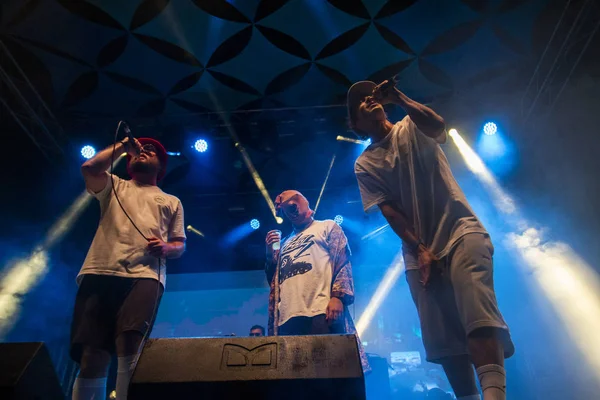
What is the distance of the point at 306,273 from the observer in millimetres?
2420

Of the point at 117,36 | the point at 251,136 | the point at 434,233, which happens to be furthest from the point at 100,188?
the point at 251,136

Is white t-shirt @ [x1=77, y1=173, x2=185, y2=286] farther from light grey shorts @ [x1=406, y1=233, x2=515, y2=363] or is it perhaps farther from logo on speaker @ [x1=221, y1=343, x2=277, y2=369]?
light grey shorts @ [x1=406, y1=233, x2=515, y2=363]

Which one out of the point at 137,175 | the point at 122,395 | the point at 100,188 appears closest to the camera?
the point at 122,395

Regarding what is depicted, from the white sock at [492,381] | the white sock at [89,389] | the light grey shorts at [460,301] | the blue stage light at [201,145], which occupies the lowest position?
the white sock at [492,381]

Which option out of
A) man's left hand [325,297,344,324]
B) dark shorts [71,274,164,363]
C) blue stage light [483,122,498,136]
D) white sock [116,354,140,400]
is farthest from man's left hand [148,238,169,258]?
blue stage light [483,122,498,136]

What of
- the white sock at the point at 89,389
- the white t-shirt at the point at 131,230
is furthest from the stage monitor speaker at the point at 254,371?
the white t-shirt at the point at 131,230

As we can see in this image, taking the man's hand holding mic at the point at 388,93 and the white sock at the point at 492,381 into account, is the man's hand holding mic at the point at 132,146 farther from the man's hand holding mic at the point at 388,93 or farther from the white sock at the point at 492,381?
the white sock at the point at 492,381

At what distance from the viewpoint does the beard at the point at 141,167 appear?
2281 millimetres

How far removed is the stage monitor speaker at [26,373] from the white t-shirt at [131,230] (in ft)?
1.48

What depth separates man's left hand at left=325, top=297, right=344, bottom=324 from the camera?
7.19ft

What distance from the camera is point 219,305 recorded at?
6590 mm

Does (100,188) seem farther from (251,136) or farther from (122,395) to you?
(251,136)

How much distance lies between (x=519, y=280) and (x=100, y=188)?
14.2 feet

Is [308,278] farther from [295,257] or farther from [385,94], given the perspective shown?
[385,94]
